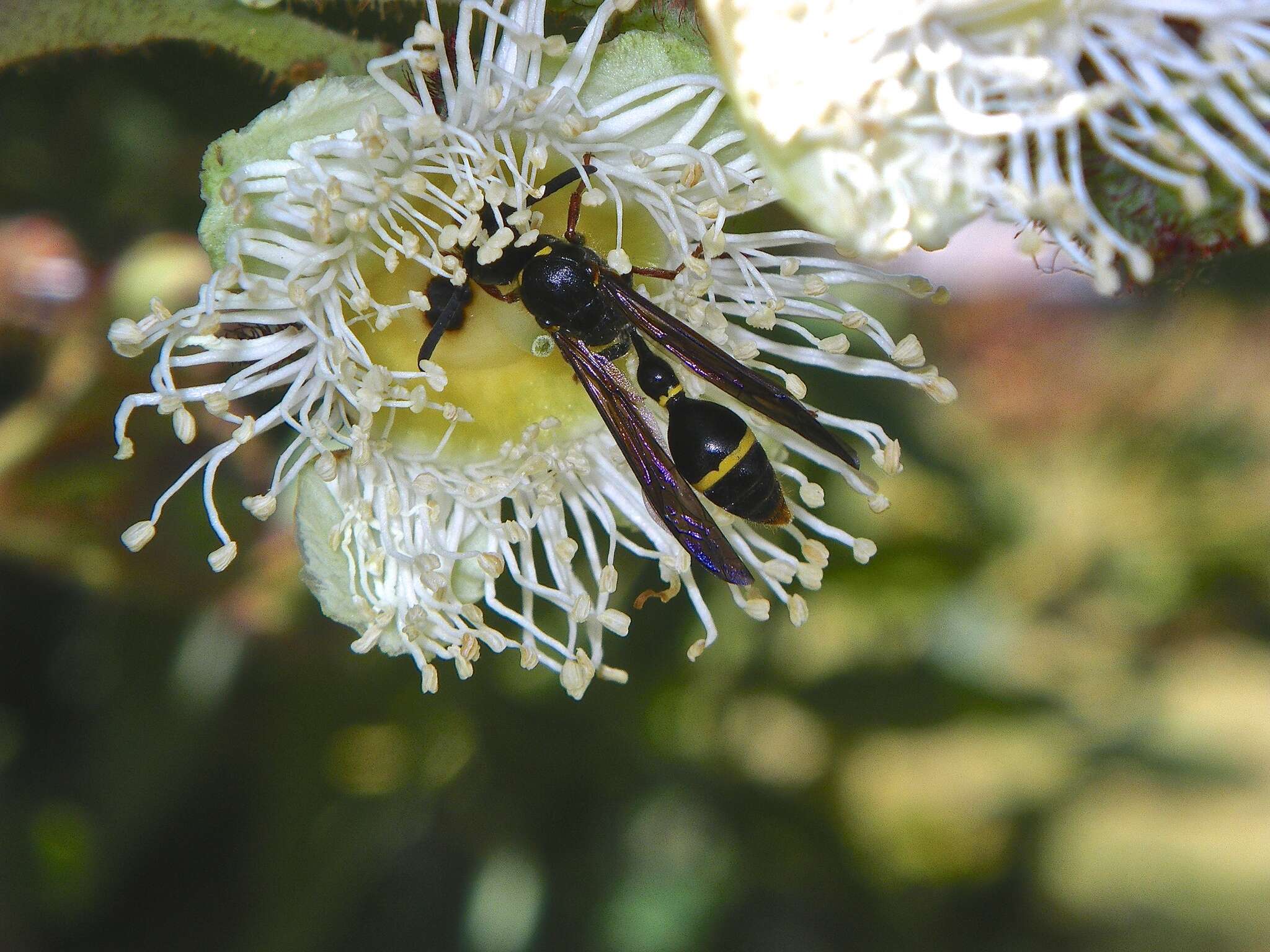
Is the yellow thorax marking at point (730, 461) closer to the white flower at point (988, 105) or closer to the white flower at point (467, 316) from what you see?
the white flower at point (467, 316)

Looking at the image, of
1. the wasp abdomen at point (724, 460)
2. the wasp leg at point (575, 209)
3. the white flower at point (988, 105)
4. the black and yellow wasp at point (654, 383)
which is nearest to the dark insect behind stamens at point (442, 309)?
the black and yellow wasp at point (654, 383)

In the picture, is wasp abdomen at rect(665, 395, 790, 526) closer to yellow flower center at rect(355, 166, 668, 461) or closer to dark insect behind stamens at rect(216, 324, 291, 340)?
yellow flower center at rect(355, 166, 668, 461)

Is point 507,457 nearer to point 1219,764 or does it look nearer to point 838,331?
point 838,331

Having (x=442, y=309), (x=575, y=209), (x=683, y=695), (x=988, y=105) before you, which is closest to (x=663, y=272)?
(x=575, y=209)

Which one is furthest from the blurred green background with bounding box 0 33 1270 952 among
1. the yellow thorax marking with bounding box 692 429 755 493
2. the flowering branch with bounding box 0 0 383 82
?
the yellow thorax marking with bounding box 692 429 755 493

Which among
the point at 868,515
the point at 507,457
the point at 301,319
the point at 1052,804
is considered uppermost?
the point at 301,319

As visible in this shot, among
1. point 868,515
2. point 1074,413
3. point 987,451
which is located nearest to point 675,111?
point 868,515

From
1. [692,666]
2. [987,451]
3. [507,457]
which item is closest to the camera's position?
[507,457]
